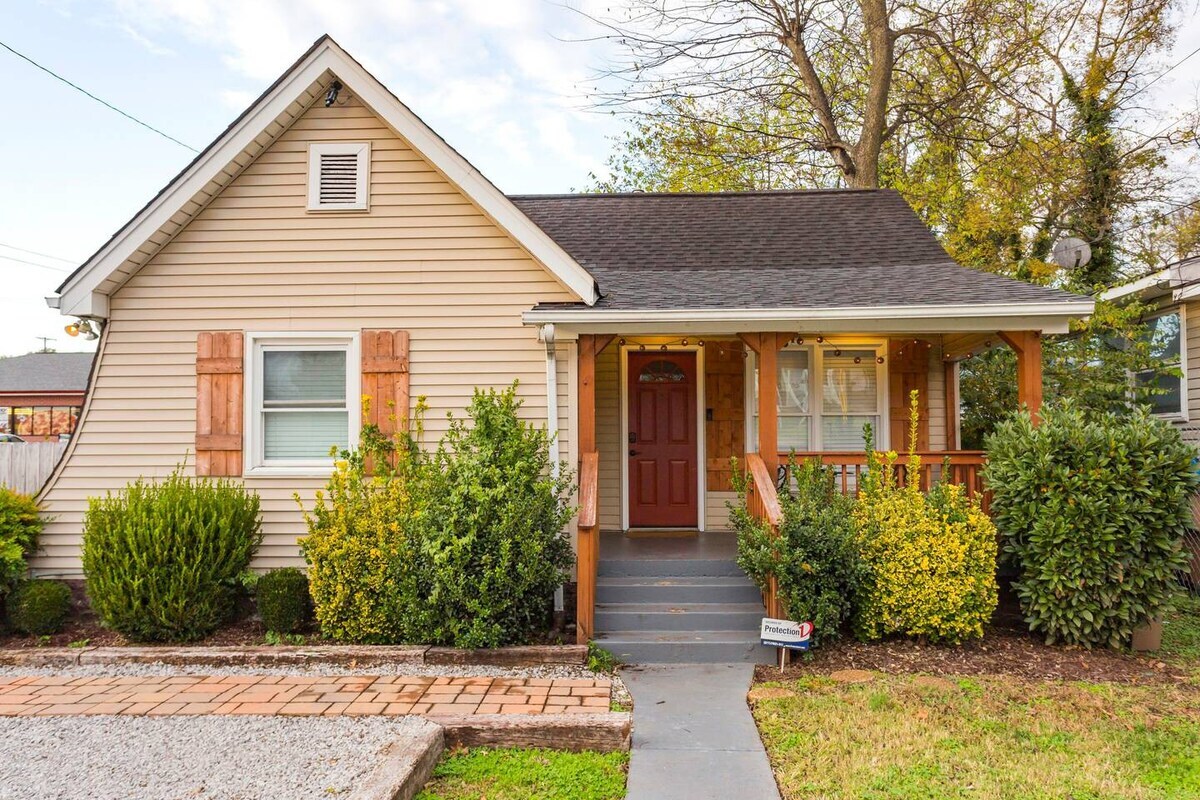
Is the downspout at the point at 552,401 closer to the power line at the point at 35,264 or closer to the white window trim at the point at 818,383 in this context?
the white window trim at the point at 818,383

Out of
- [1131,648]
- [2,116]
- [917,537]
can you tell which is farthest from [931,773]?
[2,116]

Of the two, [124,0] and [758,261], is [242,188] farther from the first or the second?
[124,0]

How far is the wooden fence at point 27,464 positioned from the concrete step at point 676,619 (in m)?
6.01

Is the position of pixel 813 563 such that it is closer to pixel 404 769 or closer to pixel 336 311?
pixel 404 769

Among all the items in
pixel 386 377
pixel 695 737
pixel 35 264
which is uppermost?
pixel 35 264

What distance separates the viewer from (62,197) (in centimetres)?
1566

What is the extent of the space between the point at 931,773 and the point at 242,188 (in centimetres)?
719

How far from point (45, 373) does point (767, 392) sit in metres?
29.5

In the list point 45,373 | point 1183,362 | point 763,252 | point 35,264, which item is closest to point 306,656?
point 763,252

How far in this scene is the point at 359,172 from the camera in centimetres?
703

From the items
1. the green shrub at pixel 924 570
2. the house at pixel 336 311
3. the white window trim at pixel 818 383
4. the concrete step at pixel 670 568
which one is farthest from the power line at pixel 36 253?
the green shrub at pixel 924 570

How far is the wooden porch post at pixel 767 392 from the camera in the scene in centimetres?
682

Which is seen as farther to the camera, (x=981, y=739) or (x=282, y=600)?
(x=282, y=600)

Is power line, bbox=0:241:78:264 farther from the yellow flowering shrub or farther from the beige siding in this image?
the yellow flowering shrub
